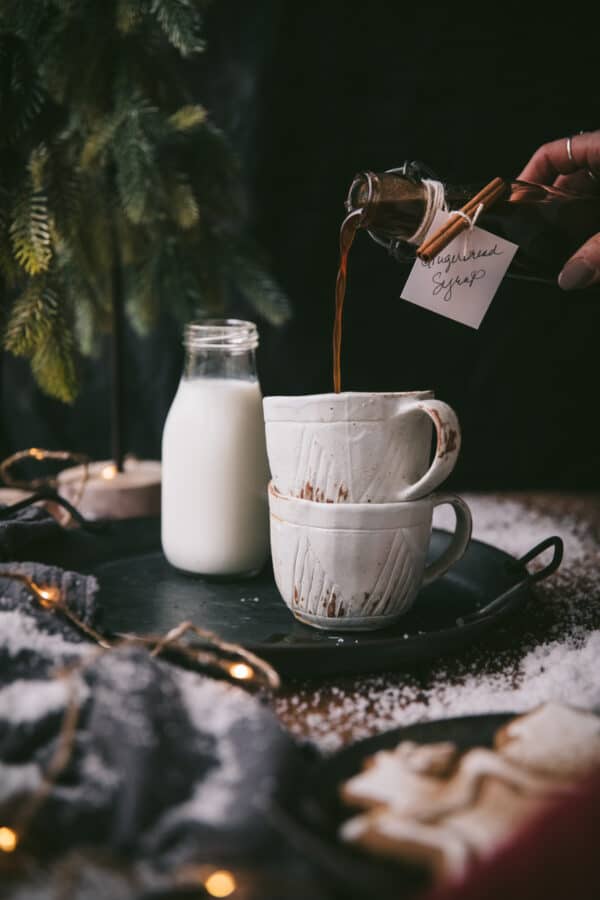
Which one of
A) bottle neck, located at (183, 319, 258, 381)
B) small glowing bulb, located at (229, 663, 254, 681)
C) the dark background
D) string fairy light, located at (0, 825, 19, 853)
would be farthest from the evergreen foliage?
string fairy light, located at (0, 825, 19, 853)

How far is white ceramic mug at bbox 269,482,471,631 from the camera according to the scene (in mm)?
749

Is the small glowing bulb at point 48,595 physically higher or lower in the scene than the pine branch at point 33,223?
lower

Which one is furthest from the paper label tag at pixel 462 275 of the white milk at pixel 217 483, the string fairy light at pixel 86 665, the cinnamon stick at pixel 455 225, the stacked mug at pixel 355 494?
the string fairy light at pixel 86 665

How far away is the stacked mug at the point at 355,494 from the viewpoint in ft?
A: 2.42

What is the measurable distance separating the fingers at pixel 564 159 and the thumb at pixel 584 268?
23cm

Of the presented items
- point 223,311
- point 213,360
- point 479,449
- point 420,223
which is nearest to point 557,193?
point 420,223

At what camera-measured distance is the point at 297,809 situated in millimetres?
486

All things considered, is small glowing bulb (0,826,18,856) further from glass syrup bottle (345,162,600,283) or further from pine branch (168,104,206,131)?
pine branch (168,104,206,131)

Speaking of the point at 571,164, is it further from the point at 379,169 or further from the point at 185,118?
the point at 379,169

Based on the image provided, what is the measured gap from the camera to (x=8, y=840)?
18.6 inches

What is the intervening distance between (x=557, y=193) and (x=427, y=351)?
81cm

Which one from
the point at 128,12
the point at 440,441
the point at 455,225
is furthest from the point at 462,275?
the point at 128,12

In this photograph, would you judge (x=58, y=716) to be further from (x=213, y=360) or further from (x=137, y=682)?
(x=213, y=360)

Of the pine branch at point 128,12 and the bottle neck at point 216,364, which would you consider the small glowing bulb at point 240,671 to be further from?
the pine branch at point 128,12
